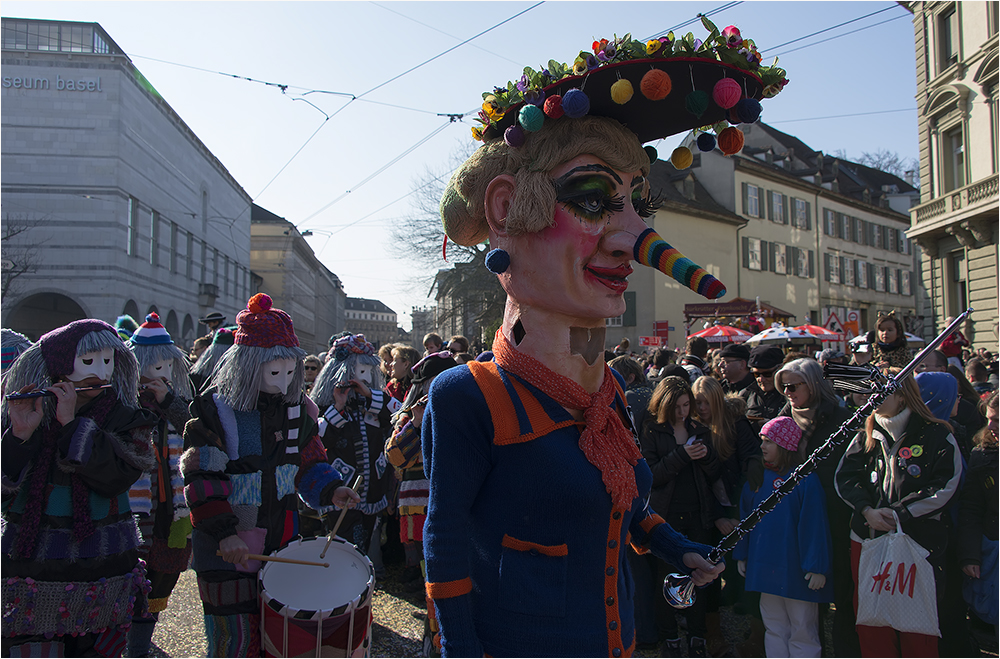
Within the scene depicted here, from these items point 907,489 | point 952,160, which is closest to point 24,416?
point 907,489

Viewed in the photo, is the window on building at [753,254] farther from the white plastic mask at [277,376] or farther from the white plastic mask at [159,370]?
the white plastic mask at [277,376]

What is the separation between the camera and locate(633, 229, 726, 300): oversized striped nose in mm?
1893

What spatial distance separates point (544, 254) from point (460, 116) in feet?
30.8

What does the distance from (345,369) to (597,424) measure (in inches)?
154

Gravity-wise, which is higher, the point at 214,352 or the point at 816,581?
the point at 214,352

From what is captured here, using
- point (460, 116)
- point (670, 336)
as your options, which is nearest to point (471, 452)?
point (460, 116)

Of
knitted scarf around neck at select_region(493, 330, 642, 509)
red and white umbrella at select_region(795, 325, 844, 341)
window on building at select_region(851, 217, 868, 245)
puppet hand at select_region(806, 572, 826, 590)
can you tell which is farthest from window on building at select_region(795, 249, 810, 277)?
knitted scarf around neck at select_region(493, 330, 642, 509)

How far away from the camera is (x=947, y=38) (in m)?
17.7

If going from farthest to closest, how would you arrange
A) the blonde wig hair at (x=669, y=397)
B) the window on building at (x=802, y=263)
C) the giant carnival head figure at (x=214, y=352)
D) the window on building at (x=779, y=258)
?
1. the window on building at (x=802, y=263)
2. the window on building at (x=779, y=258)
3. the blonde wig hair at (x=669, y=397)
4. the giant carnival head figure at (x=214, y=352)

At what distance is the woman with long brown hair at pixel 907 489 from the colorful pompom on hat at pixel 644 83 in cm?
Result: 242

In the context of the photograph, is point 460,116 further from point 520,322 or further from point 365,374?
point 520,322

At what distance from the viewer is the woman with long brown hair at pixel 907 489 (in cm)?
359

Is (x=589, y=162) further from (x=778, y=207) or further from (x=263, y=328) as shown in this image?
(x=778, y=207)

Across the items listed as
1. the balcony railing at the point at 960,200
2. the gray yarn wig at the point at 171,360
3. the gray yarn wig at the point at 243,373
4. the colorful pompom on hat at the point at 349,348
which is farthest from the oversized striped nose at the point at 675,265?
the balcony railing at the point at 960,200
